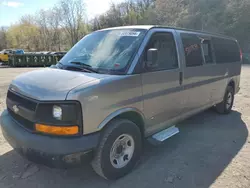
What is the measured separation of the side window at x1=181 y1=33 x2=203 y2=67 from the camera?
402 cm

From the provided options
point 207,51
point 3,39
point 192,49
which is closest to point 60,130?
point 192,49

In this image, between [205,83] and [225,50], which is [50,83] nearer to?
[205,83]

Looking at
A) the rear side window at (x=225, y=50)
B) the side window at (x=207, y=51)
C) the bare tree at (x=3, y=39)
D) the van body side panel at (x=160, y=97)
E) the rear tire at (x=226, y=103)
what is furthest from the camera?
the bare tree at (x=3, y=39)

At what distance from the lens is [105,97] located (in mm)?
2662

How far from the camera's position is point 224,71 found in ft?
17.8

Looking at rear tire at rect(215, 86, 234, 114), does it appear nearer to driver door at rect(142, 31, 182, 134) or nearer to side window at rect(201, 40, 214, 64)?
side window at rect(201, 40, 214, 64)

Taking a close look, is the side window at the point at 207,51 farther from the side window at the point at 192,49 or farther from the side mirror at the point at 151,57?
the side mirror at the point at 151,57

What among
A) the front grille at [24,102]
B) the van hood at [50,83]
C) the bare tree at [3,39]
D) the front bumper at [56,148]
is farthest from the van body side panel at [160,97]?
the bare tree at [3,39]

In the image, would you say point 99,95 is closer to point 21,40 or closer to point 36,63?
point 36,63

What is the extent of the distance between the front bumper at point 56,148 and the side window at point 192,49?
2.37 metres

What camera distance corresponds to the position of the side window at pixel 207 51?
466cm

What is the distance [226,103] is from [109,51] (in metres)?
4.21

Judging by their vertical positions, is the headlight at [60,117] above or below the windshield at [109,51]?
below

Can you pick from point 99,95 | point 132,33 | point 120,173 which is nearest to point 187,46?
point 132,33
